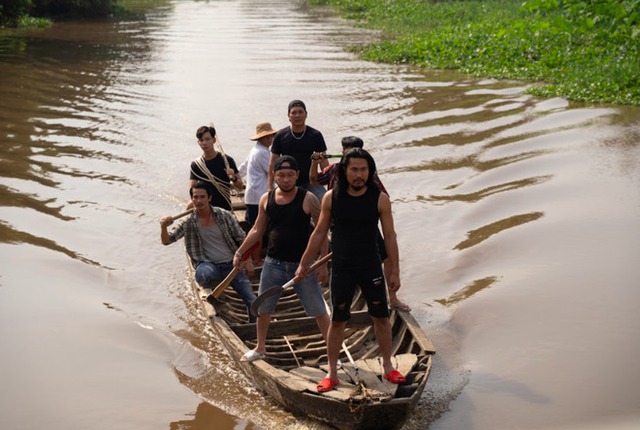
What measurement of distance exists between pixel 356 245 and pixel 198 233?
2577 millimetres

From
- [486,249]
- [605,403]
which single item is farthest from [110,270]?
[605,403]

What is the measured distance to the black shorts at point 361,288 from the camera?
6.48m

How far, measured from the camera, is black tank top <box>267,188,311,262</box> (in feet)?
23.1

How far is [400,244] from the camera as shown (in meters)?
11.8

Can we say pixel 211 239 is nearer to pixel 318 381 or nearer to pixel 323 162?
pixel 323 162

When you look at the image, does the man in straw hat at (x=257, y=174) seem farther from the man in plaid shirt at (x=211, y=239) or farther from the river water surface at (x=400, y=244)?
the river water surface at (x=400, y=244)

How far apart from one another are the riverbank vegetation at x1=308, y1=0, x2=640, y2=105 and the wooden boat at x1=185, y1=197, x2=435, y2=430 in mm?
6376

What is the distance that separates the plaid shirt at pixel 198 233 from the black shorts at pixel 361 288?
207 cm

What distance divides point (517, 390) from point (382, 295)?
199cm

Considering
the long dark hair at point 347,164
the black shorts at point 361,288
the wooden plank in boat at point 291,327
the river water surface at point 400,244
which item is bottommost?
the river water surface at point 400,244

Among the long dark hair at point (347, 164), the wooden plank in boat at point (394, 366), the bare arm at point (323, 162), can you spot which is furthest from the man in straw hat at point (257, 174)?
the long dark hair at point (347, 164)

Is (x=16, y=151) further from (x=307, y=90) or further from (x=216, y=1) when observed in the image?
(x=216, y=1)

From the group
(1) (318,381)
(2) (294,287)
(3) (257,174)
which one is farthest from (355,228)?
(3) (257,174)

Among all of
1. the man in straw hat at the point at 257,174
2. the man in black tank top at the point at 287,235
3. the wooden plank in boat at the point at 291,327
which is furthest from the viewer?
the man in straw hat at the point at 257,174
